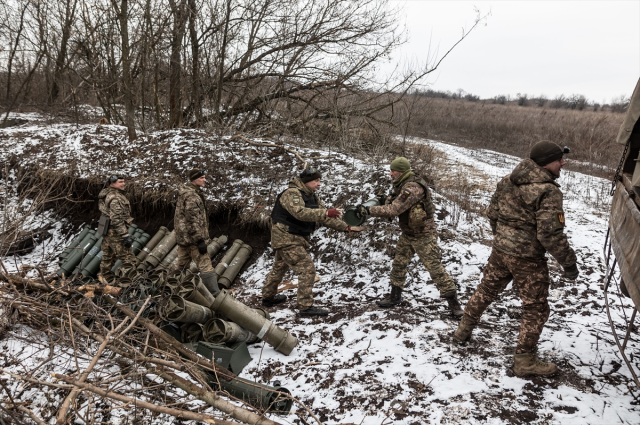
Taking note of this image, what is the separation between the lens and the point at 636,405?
2889 millimetres

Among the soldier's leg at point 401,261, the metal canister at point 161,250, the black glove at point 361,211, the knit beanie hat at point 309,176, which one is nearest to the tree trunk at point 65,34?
the metal canister at point 161,250

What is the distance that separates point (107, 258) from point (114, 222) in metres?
0.87

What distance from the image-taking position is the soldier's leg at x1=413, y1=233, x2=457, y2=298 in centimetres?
448

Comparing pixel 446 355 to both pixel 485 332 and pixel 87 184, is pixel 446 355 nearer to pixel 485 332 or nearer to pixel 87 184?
pixel 485 332

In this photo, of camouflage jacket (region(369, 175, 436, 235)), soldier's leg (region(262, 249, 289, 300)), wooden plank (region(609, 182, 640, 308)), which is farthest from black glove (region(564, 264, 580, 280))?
soldier's leg (region(262, 249, 289, 300))

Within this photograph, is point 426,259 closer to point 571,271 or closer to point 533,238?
point 533,238

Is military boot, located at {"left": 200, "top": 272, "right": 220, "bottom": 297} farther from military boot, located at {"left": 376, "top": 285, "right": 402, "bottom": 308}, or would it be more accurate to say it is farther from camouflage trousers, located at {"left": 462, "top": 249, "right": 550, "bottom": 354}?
camouflage trousers, located at {"left": 462, "top": 249, "right": 550, "bottom": 354}

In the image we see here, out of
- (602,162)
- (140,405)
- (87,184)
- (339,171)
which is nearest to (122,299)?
(140,405)

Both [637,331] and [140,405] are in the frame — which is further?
[637,331]

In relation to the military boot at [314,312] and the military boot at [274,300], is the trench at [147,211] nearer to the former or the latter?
the military boot at [274,300]

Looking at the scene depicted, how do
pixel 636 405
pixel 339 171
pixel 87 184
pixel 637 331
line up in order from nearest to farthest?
pixel 636 405 → pixel 637 331 → pixel 339 171 → pixel 87 184

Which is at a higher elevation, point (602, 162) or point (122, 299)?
point (602, 162)

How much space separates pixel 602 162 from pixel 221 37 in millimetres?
15751

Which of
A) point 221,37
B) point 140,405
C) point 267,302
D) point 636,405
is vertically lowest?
point 267,302
